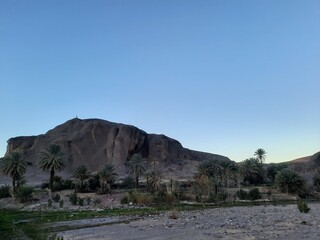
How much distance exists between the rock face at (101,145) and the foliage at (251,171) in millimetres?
33734

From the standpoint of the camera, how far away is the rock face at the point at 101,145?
151 m

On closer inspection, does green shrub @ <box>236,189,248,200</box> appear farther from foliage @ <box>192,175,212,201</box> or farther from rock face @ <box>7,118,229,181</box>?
rock face @ <box>7,118,229,181</box>

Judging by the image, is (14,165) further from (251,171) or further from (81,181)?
(251,171)

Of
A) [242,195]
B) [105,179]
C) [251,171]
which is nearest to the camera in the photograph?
[242,195]

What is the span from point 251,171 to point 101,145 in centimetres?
6618

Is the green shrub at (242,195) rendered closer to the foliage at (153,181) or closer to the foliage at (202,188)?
the foliage at (202,188)

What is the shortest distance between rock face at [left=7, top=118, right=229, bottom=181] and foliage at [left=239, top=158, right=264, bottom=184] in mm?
33734

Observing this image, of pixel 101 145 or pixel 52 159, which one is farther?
pixel 101 145

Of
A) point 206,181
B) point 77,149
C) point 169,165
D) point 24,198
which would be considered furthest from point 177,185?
point 77,149

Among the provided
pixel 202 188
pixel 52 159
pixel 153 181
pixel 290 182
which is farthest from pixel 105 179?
pixel 290 182

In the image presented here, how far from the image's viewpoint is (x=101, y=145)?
157125 mm

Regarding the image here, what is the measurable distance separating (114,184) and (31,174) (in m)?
40.7

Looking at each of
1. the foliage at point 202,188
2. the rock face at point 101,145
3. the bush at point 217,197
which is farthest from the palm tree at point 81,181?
the rock face at point 101,145

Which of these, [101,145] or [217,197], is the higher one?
[101,145]
